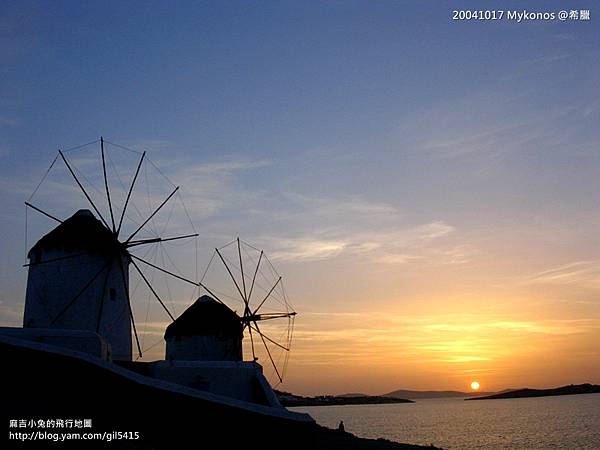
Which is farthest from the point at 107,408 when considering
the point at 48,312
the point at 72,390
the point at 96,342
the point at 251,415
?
the point at 48,312

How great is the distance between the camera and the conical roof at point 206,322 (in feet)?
111

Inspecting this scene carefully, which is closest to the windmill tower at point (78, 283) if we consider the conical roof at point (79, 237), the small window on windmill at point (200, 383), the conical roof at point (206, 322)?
the conical roof at point (79, 237)

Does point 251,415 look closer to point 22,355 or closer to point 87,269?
point 22,355

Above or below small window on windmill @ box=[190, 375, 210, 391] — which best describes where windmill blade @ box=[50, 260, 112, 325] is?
above

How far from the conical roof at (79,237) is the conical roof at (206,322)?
9227 millimetres

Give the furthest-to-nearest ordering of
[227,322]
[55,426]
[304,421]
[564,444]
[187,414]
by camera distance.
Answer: [564,444] → [227,322] → [304,421] → [187,414] → [55,426]

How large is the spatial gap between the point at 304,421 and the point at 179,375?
25.3 ft

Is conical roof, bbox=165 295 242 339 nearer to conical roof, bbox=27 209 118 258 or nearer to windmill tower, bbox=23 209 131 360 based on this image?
windmill tower, bbox=23 209 131 360

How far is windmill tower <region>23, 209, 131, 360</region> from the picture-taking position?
24.6m

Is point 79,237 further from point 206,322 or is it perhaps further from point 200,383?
point 206,322

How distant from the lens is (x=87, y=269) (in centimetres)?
2511

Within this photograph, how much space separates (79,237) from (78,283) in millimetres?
1829

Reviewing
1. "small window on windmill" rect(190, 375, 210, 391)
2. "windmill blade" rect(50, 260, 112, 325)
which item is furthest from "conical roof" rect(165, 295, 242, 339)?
"windmill blade" rect(50, 260, 112, 325)

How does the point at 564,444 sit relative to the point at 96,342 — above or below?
below
